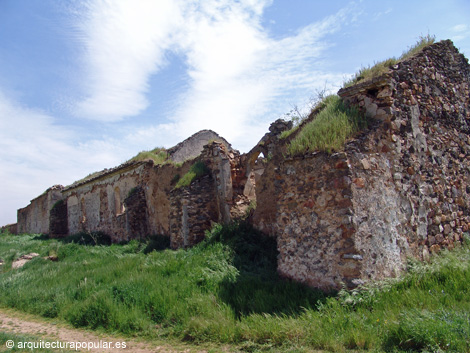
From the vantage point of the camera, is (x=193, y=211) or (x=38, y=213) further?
(x=38, y=213)

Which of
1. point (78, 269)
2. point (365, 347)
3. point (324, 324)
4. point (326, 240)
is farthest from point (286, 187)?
point (78, 269)

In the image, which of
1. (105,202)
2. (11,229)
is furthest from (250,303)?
(11,229)

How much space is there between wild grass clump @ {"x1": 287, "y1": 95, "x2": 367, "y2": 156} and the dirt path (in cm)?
374

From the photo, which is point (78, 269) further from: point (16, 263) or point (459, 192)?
point (459, 192)

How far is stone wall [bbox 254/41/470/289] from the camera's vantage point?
580 centimetres

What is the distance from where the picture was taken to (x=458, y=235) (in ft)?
25.3

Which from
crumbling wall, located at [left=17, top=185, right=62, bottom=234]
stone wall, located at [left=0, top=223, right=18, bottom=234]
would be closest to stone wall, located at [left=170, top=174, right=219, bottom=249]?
crumbling wall, located at [left=17, top=185, right=62, bottom=234]

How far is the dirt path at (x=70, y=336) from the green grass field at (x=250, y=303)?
267 millimetres

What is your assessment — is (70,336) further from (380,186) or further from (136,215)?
(136,215)

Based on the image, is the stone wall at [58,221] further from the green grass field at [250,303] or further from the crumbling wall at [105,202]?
the green grass field at [250,303]

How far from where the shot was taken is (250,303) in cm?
589

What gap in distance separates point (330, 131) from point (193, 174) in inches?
247

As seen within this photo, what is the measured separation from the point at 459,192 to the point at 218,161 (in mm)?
6745

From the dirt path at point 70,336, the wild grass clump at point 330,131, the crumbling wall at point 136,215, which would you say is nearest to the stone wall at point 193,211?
the crumbling wall at point 136,215
